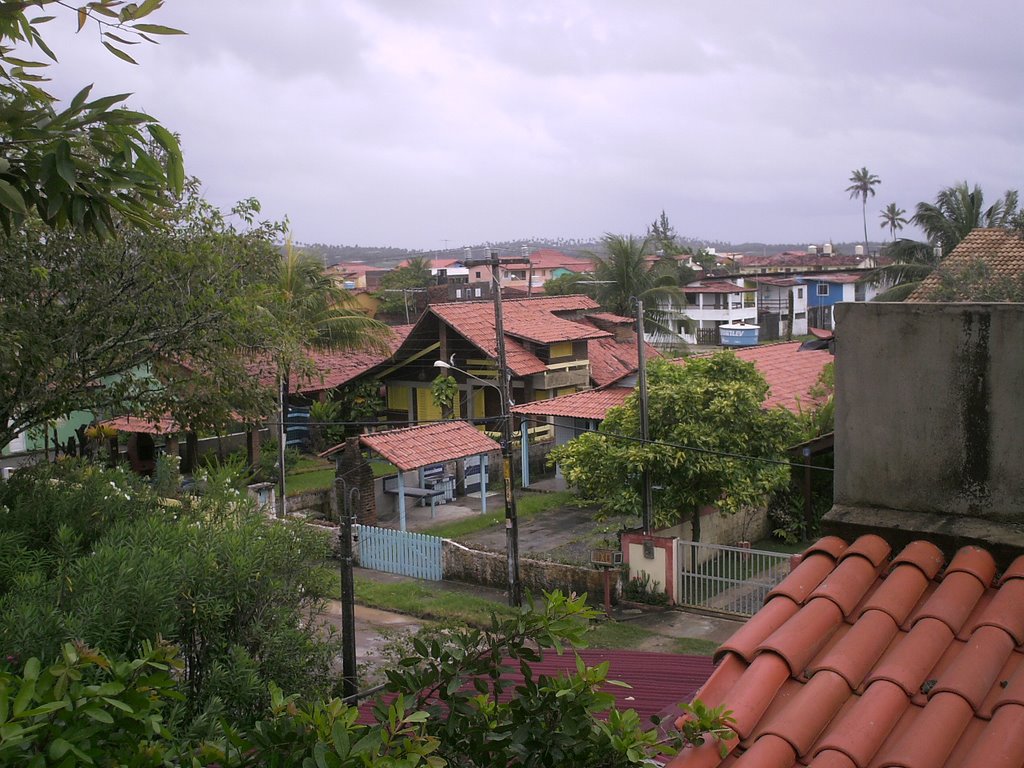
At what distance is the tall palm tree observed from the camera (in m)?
34.9

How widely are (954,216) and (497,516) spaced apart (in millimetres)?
21982

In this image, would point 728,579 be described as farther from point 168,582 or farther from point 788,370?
point 788,370

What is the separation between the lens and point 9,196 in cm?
425

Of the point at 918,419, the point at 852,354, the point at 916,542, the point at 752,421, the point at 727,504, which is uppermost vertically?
the point at 852,354

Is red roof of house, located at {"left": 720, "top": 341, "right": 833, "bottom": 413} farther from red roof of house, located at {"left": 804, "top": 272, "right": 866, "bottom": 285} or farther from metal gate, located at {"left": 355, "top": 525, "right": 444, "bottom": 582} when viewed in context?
red roof of house, located at {"left": 804, "top": 272, "right": 866, "bottom": 285}

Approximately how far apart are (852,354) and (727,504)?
565 inches

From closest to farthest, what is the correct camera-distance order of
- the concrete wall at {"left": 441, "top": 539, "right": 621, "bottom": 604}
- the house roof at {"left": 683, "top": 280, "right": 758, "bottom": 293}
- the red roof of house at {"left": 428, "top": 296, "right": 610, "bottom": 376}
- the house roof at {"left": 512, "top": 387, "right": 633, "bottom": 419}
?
the concrete wall at {"left": 441, "top": 539, "right": 621, "bottom": 604}, the house roof at {"left": 512, "top": 387, "right": 633, "bottom": 419}, the red roof of house at {"left": 428, "top": 296, "right": 610, "bottom": 376}, the house roof at {"left": 683, "top": 280, "right": 758, "bottom": 293}

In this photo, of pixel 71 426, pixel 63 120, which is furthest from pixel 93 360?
pixel 71 426

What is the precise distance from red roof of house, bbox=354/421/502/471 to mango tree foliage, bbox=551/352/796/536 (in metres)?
4.69

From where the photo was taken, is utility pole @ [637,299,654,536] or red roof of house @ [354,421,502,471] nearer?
utility pole @ [637,299,654,536]

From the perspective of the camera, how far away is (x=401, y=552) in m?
20.8

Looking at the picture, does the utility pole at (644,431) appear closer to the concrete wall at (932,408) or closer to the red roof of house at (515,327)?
the red roof of house at (515,327)

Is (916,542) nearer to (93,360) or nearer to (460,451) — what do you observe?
(93,360)

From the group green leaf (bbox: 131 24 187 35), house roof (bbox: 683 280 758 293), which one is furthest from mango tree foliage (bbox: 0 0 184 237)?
house roof (bbox: 683 280 758 293)
